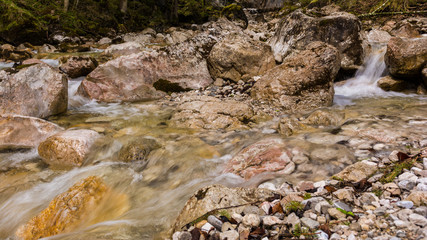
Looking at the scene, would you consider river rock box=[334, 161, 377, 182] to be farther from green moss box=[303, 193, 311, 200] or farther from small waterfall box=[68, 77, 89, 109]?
small waterfall box=[68, 77, 89, 109]

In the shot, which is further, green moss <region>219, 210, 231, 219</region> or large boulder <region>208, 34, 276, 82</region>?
large boulder <region>208, 34, 276, 82</region>

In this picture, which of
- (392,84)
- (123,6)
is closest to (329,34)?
(392,84)

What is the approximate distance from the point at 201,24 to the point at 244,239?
961 inches

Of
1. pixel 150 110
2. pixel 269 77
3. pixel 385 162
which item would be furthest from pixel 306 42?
pixel 385 162

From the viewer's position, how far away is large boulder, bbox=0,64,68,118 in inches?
221

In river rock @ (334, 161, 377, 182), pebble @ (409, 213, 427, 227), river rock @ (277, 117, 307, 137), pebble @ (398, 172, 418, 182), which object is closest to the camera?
pebble @ (409, 213, 427, 227)

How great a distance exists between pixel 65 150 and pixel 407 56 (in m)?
8.84

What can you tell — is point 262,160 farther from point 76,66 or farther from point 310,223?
point 76,66

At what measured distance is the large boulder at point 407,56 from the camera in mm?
6512

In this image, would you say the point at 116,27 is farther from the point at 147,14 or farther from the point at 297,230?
the point at 297,230

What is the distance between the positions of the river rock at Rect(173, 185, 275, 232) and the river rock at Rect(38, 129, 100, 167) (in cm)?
278

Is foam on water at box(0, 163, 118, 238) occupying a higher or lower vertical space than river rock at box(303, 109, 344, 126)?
lower

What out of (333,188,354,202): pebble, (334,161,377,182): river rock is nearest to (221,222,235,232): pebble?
(333,188,354,202): pebble

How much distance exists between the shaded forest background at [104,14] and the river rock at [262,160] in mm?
15940
